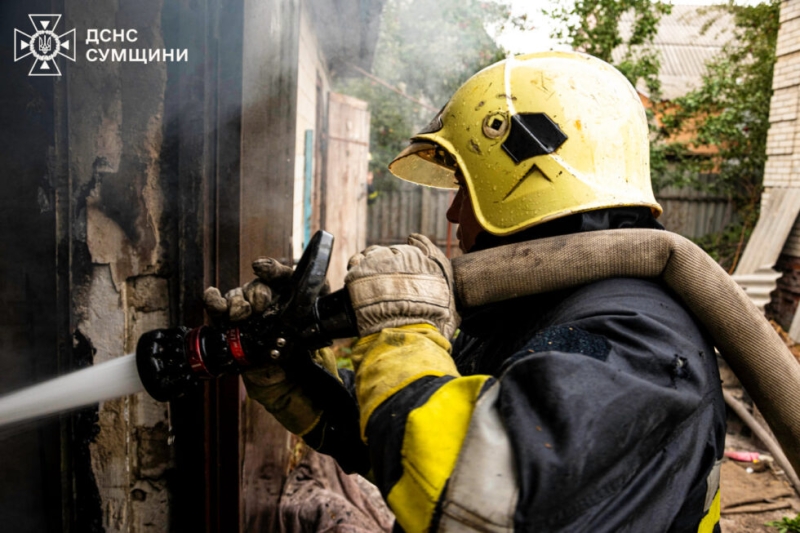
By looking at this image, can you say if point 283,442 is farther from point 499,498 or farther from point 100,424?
point 499,498

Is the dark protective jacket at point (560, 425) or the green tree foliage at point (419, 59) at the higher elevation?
the green tree foliage at point (419, 59)

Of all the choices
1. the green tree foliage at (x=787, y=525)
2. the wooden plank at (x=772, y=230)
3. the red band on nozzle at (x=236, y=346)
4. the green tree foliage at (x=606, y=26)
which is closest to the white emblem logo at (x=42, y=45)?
the red band on nozzle at (x=236, y=346)

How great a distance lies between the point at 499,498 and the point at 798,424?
2.41 feet

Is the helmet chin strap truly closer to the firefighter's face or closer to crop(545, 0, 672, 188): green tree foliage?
the firefighter's face

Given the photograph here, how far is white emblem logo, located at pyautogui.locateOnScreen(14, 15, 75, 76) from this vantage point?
1527mm

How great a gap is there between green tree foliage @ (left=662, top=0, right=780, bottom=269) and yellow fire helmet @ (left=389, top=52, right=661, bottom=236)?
32.6 feet

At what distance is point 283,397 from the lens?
1.87 m

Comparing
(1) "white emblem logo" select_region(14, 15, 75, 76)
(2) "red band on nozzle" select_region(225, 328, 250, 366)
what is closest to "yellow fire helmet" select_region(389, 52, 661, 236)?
(2) "red band on nozzle" select_region(225, 328, 250, 366)

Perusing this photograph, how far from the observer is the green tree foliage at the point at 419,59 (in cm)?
1170

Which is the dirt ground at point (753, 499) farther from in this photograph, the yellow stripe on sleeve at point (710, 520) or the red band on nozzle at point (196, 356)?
the red band on nozzle at point (196, 356)

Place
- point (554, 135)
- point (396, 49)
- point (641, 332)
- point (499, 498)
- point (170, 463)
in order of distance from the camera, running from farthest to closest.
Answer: point (396, 49)
point (170, 463)
point (554, 135)
point (641, 332)
point (499, 498)

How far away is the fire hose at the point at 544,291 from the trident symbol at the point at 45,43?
805 millimetres

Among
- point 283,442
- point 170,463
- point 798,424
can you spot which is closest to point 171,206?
point 170,463

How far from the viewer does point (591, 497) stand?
3.47ft
